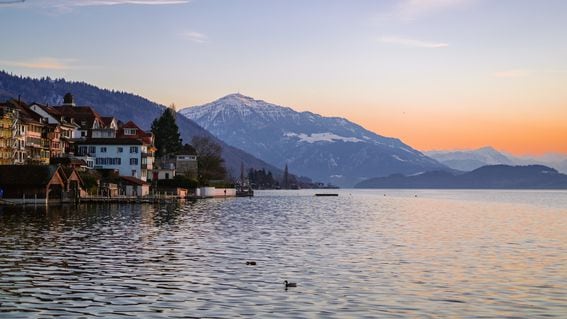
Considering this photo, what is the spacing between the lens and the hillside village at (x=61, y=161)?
13525cm

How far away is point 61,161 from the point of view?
172 metres

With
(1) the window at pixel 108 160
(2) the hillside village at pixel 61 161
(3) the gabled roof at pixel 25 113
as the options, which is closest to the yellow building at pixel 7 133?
(2) the hillside village at pixel 61 161

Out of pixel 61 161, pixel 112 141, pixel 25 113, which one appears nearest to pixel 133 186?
pixel 61 161

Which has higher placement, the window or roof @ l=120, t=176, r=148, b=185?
the window

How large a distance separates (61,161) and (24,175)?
38.3 metres

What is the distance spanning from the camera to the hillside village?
135 m

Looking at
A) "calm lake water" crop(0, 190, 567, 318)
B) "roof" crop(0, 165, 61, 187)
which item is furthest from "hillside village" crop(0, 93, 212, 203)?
"calm lake water" crop(0, 190, 567, 318)

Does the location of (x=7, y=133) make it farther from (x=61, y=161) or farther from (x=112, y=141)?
(x=112, y=141)

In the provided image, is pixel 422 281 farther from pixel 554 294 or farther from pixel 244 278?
pixel 244 278

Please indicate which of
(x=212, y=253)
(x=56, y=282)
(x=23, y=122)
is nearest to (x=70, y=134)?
(x=23, y=122)

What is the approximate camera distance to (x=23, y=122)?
167625 millimetres

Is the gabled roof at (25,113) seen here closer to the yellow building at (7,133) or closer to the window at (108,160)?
the yellow building at (7,133)

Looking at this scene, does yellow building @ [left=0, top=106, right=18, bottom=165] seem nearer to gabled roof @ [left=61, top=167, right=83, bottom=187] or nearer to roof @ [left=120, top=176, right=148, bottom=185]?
gabled roof @ [left=61, top=167, right=83, bottom=187]

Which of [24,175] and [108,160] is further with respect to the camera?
[108,160]
